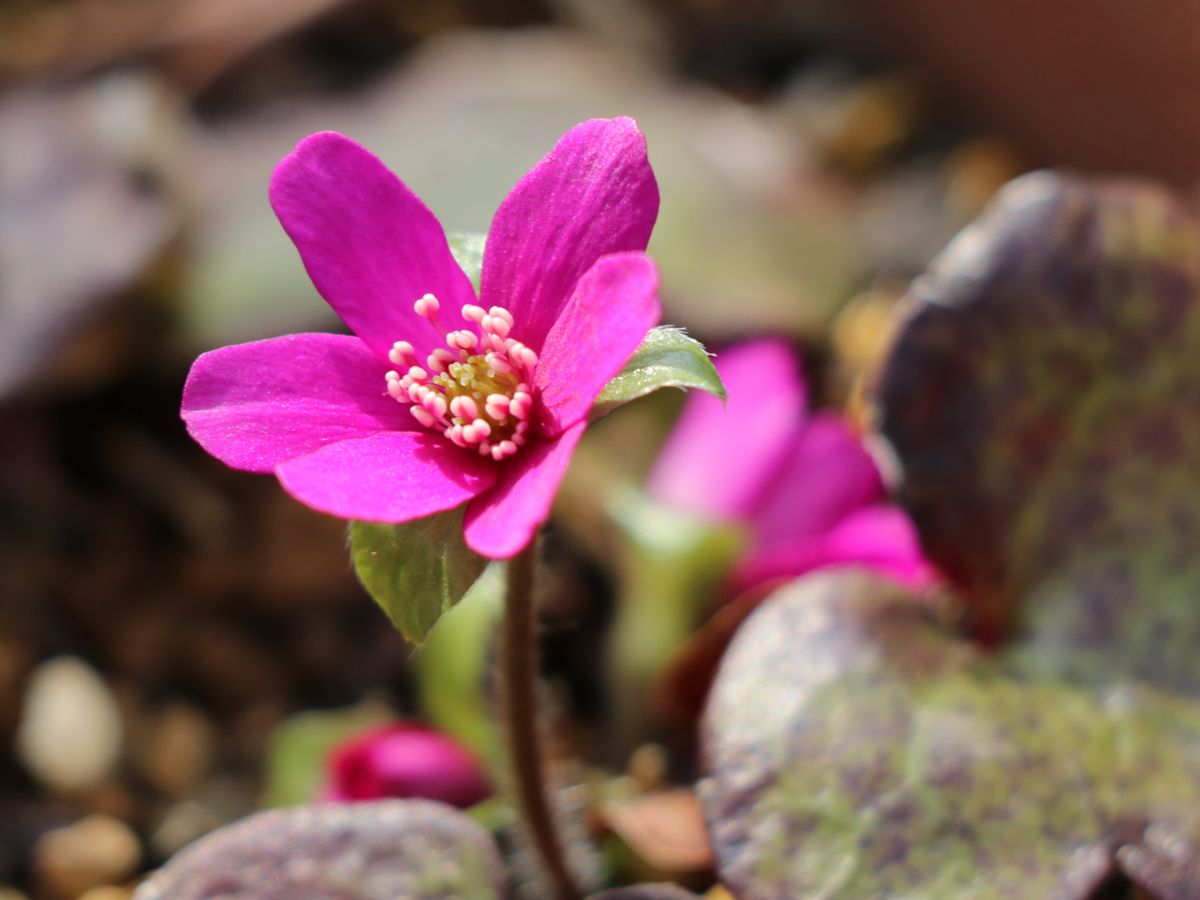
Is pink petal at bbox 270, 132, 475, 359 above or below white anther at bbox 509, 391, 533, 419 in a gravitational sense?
above

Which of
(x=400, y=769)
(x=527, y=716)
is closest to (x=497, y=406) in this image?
(x=527, y=716)

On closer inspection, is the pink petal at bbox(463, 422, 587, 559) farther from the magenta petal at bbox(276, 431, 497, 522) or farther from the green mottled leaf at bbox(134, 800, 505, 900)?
the green mottled leaf at bbox(134, 800, 505, 900)

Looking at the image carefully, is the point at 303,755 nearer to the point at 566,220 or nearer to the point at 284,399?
the point at 284,399

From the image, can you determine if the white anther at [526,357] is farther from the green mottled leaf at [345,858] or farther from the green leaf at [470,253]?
the green mottled leaf at [345,858]

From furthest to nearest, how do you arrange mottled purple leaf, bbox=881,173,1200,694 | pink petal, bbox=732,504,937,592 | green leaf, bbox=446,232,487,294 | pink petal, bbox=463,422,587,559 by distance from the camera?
→ 1. pink petal, bbox=732,504,937,592
2. mottled purple leaf, bbox=881,173,1200,694
3. green leaf, bbox=446,232,487,294
4. pink petal, bbox=463,422,587,559

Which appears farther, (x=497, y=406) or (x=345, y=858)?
(x=345, y=858)

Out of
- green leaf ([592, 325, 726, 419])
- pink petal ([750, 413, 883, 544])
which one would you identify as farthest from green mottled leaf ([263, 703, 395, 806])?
green leaf ([592, 325, 726, 419])

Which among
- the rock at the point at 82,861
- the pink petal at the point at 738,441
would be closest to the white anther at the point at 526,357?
the pink petal at the point at 738,441
